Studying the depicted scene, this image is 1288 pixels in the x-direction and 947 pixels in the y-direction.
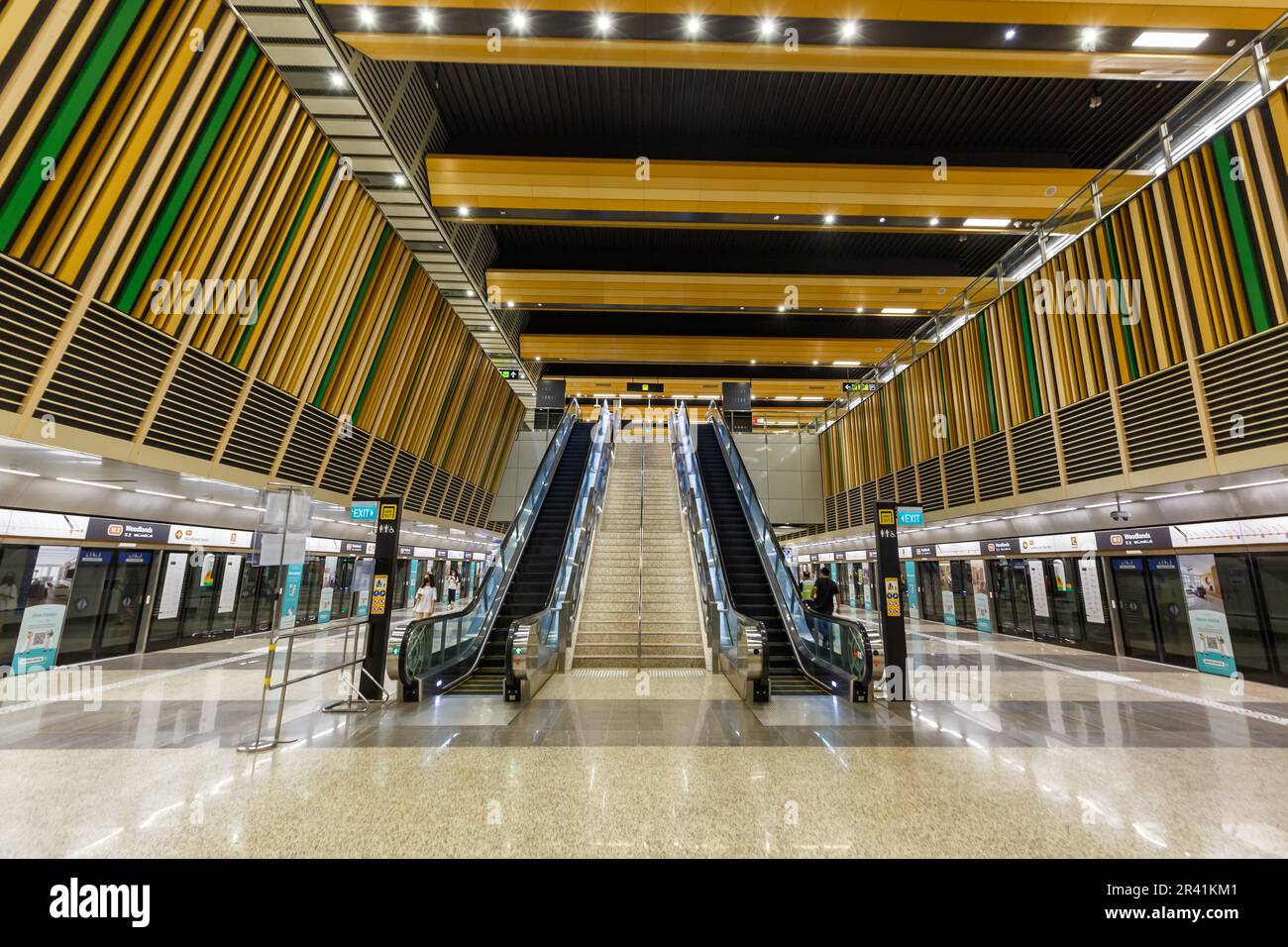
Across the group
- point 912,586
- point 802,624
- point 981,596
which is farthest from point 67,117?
point 912,586

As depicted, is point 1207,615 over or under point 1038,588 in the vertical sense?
under

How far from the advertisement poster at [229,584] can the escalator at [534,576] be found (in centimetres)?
648

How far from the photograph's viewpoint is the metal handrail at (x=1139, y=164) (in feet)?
19.8

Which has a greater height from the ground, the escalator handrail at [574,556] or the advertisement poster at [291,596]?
the escalator handrail at [574,556]

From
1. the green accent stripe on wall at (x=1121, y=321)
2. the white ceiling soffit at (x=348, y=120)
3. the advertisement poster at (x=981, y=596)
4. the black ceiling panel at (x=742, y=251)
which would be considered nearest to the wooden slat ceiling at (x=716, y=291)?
the black ceiling panel at (x=742, y=251)

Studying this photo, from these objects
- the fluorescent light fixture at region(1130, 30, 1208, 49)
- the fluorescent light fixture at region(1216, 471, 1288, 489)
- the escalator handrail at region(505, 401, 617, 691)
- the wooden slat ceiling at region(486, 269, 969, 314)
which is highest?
the wooden slat ceiling at region(486, 269, 969, 314)

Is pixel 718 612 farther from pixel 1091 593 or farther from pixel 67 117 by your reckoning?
pixel 67 117

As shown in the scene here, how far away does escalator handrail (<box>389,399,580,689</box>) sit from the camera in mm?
6316

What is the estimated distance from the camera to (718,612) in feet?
26.3

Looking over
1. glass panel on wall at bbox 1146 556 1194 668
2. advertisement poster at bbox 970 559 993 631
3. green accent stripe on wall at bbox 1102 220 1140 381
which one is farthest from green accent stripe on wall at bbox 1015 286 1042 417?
advertisement poster at bbox 970 559 993 631

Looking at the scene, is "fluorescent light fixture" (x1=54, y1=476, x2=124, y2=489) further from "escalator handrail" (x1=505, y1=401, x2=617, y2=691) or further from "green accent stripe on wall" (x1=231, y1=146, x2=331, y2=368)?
"escalator handrail" (x1=505, y1=401, x2=617, y2=691)

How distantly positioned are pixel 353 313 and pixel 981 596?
51.2 feet

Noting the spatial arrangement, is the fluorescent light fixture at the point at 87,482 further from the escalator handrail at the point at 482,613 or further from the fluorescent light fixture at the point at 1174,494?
the fluorescent light fixture at the point at 1174,494

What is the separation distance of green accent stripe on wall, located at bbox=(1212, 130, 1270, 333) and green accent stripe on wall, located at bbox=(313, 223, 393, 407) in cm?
1181
